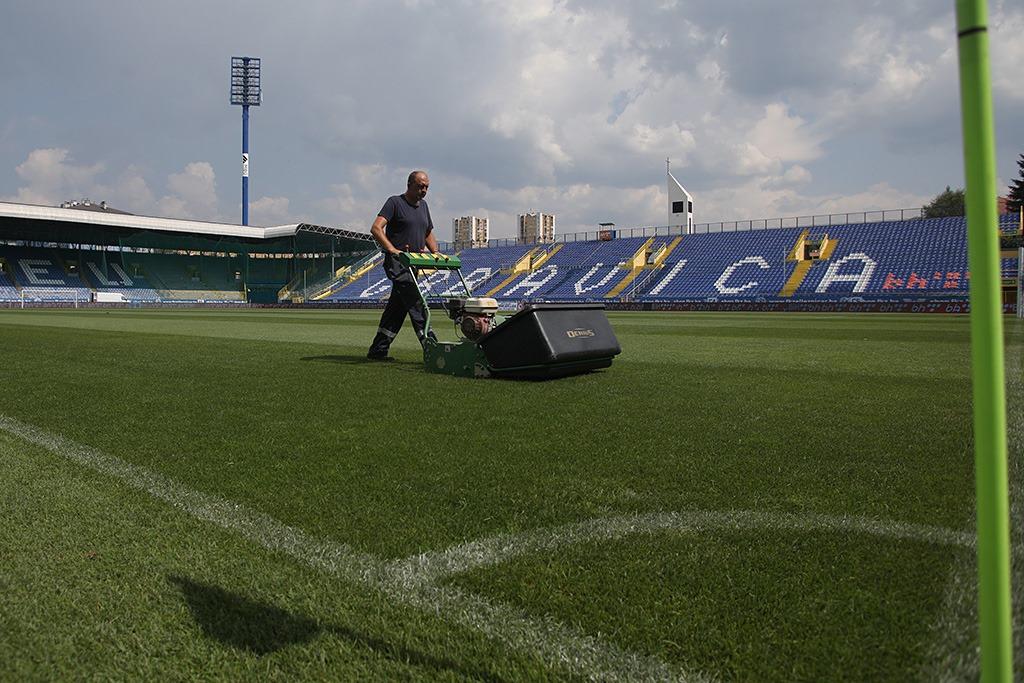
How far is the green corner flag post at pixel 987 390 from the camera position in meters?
0.85

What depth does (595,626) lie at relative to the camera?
1.54m

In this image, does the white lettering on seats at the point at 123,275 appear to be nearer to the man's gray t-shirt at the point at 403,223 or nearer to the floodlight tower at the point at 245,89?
the floodlight tower at the point at 245,89

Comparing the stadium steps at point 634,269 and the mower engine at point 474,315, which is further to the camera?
the stadium steps at point 634,269

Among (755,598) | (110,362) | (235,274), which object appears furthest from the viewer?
(235,274)

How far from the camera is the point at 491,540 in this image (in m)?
2.08

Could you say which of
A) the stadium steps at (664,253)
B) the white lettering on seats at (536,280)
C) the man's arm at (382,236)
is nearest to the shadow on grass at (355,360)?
the man's arm at (382,236)

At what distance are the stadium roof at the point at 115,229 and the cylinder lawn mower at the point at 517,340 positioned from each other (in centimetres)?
4694

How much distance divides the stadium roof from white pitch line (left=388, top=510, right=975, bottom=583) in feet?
168

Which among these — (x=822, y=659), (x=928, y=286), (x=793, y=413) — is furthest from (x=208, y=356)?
(x=928, y=286)

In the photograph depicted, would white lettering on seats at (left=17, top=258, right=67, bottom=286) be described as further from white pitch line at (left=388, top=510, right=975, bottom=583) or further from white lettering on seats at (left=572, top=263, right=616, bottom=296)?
white pitch line at (left=388, top=510, right=975, bottom=583)

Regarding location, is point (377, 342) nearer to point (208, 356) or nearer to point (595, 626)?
point (208, 356)

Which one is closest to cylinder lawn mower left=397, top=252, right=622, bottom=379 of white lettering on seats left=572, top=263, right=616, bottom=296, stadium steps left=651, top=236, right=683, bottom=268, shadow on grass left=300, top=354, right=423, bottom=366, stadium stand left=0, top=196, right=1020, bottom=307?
shadow on grass left=300, top=354, right=423, bottom=366

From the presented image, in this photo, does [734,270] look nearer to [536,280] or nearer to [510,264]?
[536,280]

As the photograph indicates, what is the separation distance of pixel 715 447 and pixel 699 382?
101 inches
